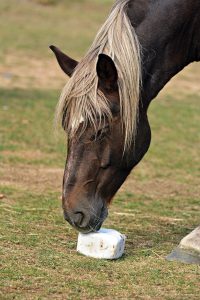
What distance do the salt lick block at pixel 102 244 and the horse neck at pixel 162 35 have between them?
90 cm

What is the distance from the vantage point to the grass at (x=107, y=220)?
466 cm

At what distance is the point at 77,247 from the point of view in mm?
5328

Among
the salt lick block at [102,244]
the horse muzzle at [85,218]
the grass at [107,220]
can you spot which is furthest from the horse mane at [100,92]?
the grass at [107,220]

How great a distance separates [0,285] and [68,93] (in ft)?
4.08

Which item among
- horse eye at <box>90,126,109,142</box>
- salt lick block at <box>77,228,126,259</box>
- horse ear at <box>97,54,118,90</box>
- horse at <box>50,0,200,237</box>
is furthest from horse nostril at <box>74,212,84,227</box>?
horse ear at <box>97,54,118,90</box>

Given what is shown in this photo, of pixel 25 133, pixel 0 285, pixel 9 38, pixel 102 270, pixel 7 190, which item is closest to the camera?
pixel 0 285

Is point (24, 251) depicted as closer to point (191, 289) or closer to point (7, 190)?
point (191, 289)

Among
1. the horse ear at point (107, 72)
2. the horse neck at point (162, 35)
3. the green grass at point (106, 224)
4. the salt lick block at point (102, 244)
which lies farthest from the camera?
the horse neck at point (162, 35)

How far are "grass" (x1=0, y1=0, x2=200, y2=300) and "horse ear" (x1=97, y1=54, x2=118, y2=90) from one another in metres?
0.85

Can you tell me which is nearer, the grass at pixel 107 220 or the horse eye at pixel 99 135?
the grass at pixel 107 220

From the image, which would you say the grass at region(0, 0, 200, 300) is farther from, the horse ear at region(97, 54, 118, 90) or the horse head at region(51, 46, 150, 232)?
the horse ear at region(97, 54, 118, 90)

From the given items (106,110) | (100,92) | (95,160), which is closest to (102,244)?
(95,160)

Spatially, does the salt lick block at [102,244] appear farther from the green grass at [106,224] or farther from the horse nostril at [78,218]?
the horse nostril at [78,218]

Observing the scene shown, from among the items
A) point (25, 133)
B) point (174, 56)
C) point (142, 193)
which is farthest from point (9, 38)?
point (174, 56)
